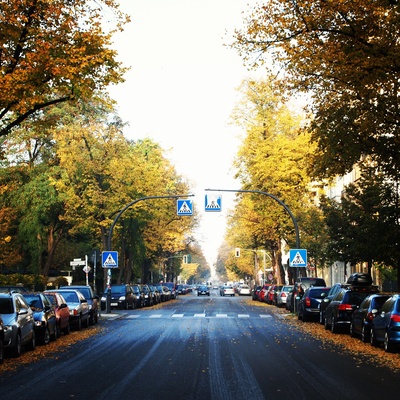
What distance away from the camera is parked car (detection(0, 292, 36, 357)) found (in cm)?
1822

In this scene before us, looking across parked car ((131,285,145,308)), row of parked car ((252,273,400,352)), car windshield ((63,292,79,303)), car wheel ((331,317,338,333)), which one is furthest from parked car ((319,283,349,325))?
parked car ((131,285,145,308))

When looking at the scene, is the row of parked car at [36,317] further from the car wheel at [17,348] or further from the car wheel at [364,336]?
the car wheel at [364,336]

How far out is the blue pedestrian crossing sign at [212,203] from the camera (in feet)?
139

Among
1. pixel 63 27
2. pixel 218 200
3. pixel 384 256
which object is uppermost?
pixel 63 27

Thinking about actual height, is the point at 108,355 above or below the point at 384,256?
below

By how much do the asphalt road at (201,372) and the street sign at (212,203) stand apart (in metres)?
18.4

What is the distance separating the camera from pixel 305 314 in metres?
35.2

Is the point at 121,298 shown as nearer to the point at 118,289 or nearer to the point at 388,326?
the point at 118,289

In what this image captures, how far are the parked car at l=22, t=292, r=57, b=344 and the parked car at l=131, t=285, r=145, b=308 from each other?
27642 mm

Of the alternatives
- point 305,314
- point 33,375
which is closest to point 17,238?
point 305,314

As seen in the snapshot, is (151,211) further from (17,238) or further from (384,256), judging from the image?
(384,256)

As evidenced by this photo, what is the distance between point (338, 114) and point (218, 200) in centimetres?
1936

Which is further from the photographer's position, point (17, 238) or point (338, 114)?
point (17, 238)

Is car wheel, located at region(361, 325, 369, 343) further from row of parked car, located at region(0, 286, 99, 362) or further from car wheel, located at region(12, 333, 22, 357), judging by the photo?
car wheel, located at region(12, 333, 22, 357)
